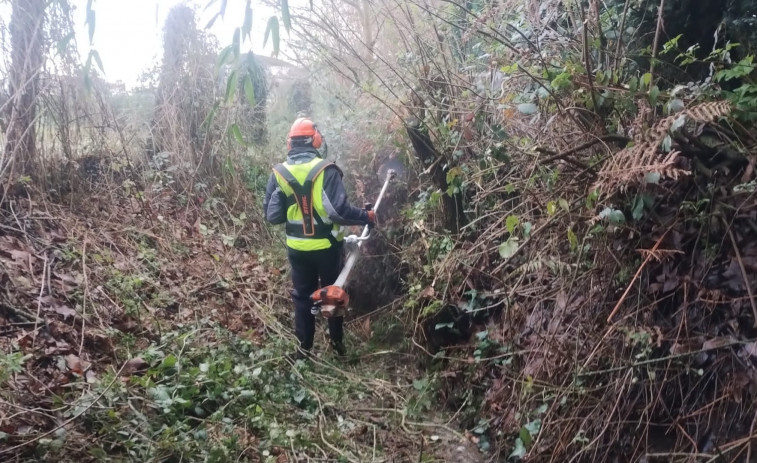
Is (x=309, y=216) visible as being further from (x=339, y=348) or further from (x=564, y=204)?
(x=564, y=204)

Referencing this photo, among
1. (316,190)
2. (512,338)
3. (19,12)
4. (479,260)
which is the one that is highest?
(19,12)

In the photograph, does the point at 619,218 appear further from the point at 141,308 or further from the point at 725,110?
the point at 141,308

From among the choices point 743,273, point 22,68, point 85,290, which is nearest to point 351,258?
point 85,290

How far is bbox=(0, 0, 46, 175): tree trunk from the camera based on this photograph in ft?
16.1

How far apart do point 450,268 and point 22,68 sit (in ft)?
13.7

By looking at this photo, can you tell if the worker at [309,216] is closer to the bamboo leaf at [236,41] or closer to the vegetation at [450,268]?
the vegetation at [450,268]

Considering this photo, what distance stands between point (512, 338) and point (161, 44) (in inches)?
267

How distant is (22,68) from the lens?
4965mm

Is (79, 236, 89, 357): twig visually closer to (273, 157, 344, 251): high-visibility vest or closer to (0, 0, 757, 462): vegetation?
(0, 0, 757, 462): vegetation

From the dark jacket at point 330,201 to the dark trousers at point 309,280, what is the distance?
355 millimetres

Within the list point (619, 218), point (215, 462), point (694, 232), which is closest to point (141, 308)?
point (215, 462)

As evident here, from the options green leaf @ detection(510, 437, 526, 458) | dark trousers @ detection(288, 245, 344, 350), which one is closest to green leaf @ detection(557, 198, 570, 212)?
green leaf @ detection(510, 437, 526, 458)

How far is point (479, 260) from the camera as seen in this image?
13.9 ft

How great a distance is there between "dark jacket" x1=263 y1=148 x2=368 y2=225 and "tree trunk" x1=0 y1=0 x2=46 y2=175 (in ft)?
7.63
